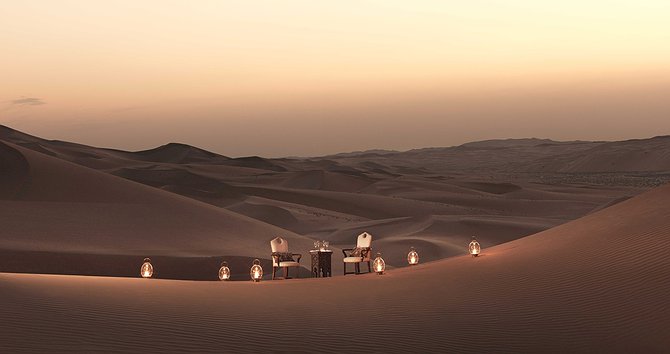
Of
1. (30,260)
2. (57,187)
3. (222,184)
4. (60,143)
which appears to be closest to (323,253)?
(30,260)

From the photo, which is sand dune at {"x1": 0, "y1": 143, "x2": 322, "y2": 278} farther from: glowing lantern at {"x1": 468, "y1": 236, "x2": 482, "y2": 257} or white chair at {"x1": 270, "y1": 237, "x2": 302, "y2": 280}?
glowing lantern at {"x1": 468, "y1": 236, "x2": 482, "y2": 257}

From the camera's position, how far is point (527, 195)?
6575cm

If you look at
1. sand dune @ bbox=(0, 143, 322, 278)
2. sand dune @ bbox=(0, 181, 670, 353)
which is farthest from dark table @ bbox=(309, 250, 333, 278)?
sand dune @ bbox=(0, 143, 322, 278)

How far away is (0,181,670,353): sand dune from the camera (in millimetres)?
10594

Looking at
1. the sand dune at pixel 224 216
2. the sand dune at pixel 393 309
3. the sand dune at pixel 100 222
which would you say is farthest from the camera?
the sand dune at pixel 224 216

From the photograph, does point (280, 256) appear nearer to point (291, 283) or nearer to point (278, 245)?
point (278, 245)

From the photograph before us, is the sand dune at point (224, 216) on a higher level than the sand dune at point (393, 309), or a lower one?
higher

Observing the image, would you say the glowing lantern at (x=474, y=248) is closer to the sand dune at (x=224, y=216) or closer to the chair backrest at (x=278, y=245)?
the chair backrest at (x=278, y=245)

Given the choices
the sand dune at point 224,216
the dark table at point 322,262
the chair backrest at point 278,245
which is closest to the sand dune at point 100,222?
the sand dune at point 224,216

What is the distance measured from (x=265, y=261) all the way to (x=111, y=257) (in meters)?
4.01

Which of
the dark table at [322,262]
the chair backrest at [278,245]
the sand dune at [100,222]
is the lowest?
the dark table at [322,262]

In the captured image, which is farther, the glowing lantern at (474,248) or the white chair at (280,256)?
the white chair at (280,256)

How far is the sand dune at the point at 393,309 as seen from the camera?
34.8 ft

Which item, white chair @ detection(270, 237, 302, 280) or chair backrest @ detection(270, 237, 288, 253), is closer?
white chair @ detection(270, 237, 302, 280)
